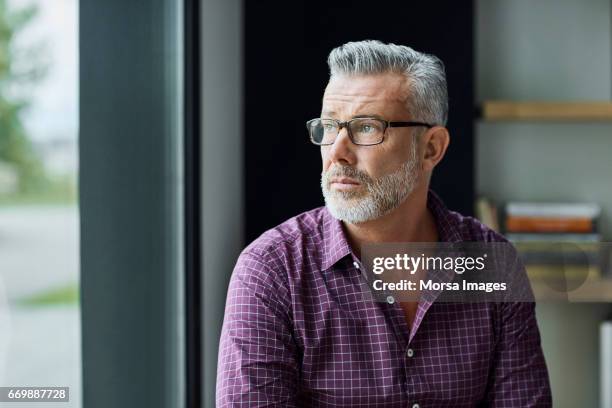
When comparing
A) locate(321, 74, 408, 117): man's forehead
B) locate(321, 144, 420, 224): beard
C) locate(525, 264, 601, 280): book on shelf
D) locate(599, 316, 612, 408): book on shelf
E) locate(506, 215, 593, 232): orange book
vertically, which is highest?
locate(321, 74, 408, 117): man's forehead

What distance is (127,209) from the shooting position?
3.49 feet

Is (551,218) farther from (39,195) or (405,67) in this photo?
(39,195)

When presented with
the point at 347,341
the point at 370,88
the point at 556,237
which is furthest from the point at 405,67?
the point at 556,237

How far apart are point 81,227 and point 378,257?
1.19 ft

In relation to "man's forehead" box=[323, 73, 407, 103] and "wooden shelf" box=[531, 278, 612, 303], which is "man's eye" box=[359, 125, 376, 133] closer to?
"man's forehead" box=[323, 73, 407, 103]

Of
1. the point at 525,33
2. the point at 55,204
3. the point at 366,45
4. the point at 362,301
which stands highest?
the point at 525,33

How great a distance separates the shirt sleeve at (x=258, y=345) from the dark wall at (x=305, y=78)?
132mm

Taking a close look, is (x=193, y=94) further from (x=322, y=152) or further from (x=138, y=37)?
(x=322, y=152)

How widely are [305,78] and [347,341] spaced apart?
335 mm

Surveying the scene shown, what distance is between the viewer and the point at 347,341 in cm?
75

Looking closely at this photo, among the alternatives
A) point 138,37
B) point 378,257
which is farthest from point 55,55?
point 378,257

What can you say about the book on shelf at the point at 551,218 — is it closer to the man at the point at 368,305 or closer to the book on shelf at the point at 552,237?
the book on shelf at the point at 552,237

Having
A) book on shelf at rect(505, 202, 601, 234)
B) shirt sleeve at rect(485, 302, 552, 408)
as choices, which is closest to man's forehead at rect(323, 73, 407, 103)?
shirt sleeve at rect(485, 302, 552, 408)

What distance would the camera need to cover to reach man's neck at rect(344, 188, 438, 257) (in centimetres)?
75
